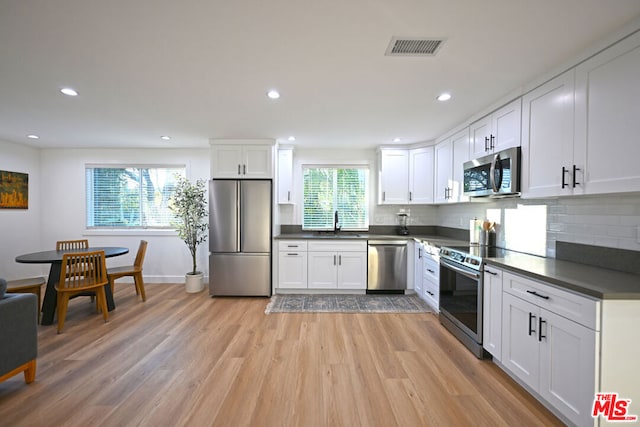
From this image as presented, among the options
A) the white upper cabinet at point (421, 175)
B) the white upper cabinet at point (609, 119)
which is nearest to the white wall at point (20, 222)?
the white upper cabinet at point (421, 175)

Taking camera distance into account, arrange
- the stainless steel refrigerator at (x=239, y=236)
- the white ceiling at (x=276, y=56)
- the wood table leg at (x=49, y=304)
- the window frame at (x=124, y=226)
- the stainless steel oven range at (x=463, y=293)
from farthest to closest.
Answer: the window frame at (x=124, y=226) < the stainless steel refrigerator at (x=239, y=236) < the wood table leg at (x=49, y=304) < the stainless steel oven range at (x=463, y=293) < the white ceiling at (x=276, y=56)

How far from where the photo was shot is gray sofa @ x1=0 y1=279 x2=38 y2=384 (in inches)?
72.8

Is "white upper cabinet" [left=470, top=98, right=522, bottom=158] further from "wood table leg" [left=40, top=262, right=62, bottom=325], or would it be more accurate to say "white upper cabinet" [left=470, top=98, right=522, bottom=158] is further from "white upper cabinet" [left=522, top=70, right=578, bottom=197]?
"wood table leg" [left=40, top=262, right=62, bottom=325]

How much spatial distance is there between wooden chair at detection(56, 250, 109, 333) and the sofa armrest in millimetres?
1026

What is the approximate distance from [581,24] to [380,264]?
3.26m

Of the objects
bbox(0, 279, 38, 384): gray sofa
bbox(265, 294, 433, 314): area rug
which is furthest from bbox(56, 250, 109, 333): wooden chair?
bbox(265, 294, 433, 314): area rug

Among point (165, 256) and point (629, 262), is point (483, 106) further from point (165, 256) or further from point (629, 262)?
point (165, 256)

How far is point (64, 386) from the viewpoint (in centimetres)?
202

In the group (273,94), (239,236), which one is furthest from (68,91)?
(239,236)

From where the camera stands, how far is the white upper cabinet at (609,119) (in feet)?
5.16

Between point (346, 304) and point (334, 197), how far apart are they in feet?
6.15

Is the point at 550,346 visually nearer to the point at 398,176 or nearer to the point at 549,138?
the point at 549,138

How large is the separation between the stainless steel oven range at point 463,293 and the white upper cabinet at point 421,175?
54.1 inches

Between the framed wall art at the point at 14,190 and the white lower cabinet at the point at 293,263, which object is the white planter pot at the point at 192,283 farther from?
the framed wall art at the point at 14,190
